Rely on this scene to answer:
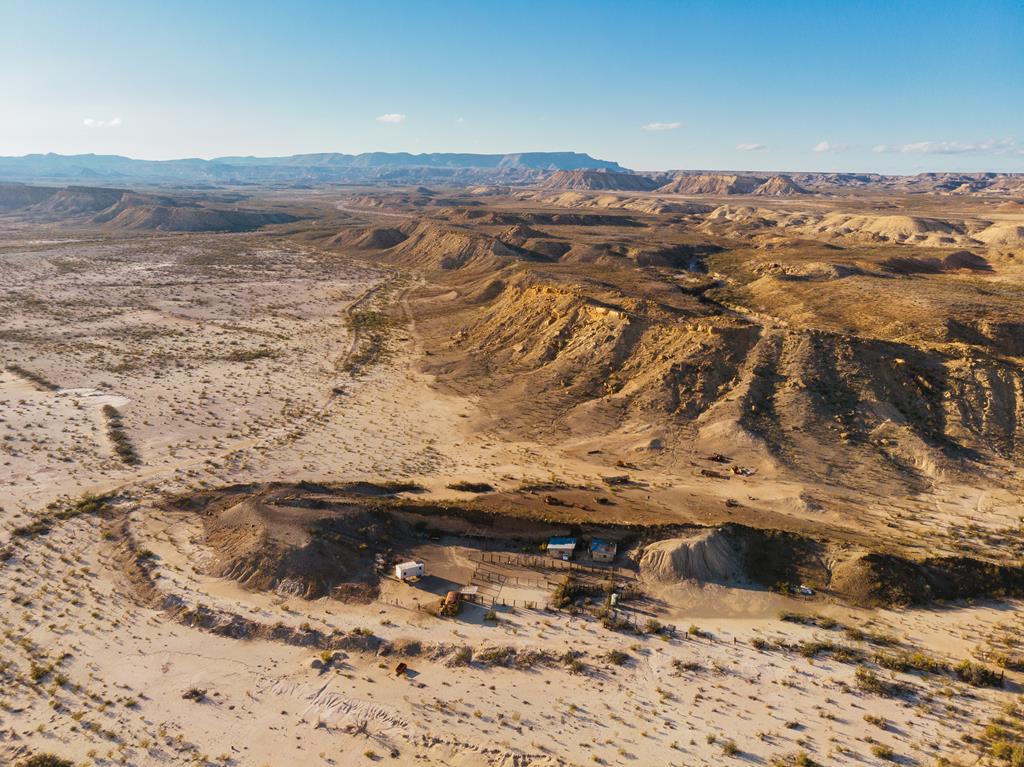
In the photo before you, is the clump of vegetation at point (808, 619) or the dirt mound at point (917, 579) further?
the dirt mound at point (917, 579)

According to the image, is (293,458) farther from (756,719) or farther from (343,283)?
(343,283)

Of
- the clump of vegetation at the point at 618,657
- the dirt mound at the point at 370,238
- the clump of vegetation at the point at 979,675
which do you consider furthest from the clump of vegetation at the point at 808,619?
the dirt mound at the point at 370,238

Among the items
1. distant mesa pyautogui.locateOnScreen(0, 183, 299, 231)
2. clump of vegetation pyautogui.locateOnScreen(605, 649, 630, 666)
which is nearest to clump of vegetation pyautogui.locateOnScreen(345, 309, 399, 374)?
clump of vegetation pyautogui.locateOnScreen(605, 649, 630, 666)

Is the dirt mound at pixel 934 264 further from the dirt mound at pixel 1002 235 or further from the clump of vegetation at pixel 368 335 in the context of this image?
the clump of vegetation at pixel 368 335

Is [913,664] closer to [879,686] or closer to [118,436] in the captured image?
[879,686]

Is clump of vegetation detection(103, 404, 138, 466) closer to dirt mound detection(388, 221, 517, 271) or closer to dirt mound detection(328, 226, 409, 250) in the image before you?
dirt mound detection(388, 221, 517, 271)

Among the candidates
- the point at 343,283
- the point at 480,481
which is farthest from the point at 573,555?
the point at 343,283
